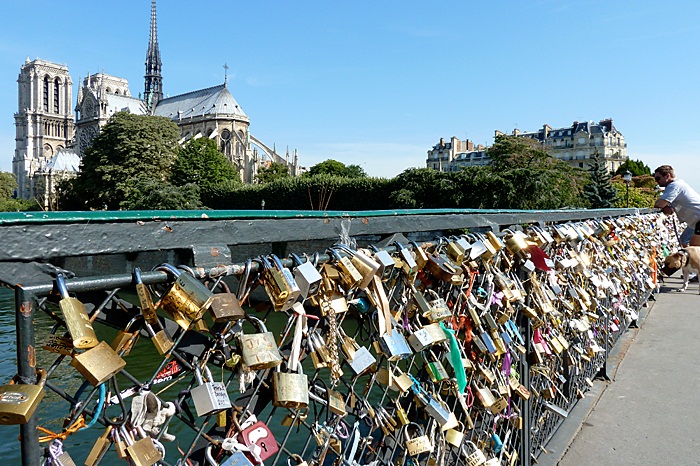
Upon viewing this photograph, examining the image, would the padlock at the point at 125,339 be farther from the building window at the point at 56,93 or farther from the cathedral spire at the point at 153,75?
the building window at the point at 56,93

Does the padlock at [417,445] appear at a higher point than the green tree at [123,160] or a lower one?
lower

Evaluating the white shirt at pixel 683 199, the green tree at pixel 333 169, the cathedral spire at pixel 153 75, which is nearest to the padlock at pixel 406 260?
the white shirt at pixel 683 199

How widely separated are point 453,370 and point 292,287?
113 centimetres

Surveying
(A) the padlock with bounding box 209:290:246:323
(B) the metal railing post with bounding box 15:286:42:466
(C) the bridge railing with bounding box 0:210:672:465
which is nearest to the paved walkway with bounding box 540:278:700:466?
(C) the bridge railing with bounding box 0:210:672:465

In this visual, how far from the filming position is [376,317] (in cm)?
168

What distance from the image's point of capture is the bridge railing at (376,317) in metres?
0.97

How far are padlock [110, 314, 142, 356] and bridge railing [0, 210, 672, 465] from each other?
36 mm

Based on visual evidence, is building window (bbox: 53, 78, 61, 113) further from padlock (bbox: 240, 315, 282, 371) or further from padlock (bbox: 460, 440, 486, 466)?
padlock (bbox: 240, 315, 282, 371)

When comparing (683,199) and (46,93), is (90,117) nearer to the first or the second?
(46,93)

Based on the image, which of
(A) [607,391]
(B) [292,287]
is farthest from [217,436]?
(A) [607,391]

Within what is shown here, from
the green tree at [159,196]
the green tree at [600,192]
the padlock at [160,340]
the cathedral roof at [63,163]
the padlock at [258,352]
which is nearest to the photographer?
the padlock at [160,340]

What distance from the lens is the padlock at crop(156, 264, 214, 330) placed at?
1.01 m

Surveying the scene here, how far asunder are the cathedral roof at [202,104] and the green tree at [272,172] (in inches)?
468

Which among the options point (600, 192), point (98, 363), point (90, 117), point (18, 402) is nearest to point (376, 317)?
point (98, 363)
